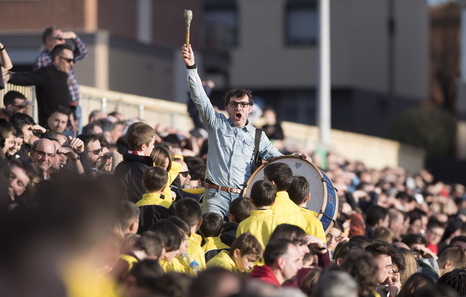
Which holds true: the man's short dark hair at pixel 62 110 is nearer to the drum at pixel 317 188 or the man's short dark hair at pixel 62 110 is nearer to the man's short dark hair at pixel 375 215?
the drum at pixel 317 188

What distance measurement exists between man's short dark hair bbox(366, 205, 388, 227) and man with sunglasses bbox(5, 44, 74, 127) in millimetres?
3744

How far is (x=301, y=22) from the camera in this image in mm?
39938

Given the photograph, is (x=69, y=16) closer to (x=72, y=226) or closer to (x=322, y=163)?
(x=322, y=163)

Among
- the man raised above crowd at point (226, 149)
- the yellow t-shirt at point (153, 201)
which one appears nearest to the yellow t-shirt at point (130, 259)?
the yellow t-shirt at point (153, 201)

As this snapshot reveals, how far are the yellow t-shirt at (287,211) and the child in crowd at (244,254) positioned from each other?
77cm

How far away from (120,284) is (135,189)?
10.6ft

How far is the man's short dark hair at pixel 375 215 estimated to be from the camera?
12258 millimetres

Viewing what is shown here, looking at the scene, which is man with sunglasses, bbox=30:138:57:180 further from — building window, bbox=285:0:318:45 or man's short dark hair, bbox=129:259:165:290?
building window, bbox=285:0:318:45

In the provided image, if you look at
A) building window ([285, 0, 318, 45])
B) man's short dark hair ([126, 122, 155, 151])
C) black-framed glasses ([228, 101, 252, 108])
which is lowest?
man's short dark hair ([126, 122, 155, 151])

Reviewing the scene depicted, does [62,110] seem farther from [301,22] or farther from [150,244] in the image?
[301,22]

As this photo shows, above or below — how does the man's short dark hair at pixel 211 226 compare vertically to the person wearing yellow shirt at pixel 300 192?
below

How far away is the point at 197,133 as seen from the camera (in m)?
15.4

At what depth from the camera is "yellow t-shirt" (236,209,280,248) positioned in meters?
8.28

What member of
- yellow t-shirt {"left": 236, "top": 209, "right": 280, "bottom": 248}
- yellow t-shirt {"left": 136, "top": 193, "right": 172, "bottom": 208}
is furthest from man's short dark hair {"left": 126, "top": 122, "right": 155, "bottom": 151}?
yellow t-shirt {"left": 236, "top": 209, "right": 280, "bottom": 248}
